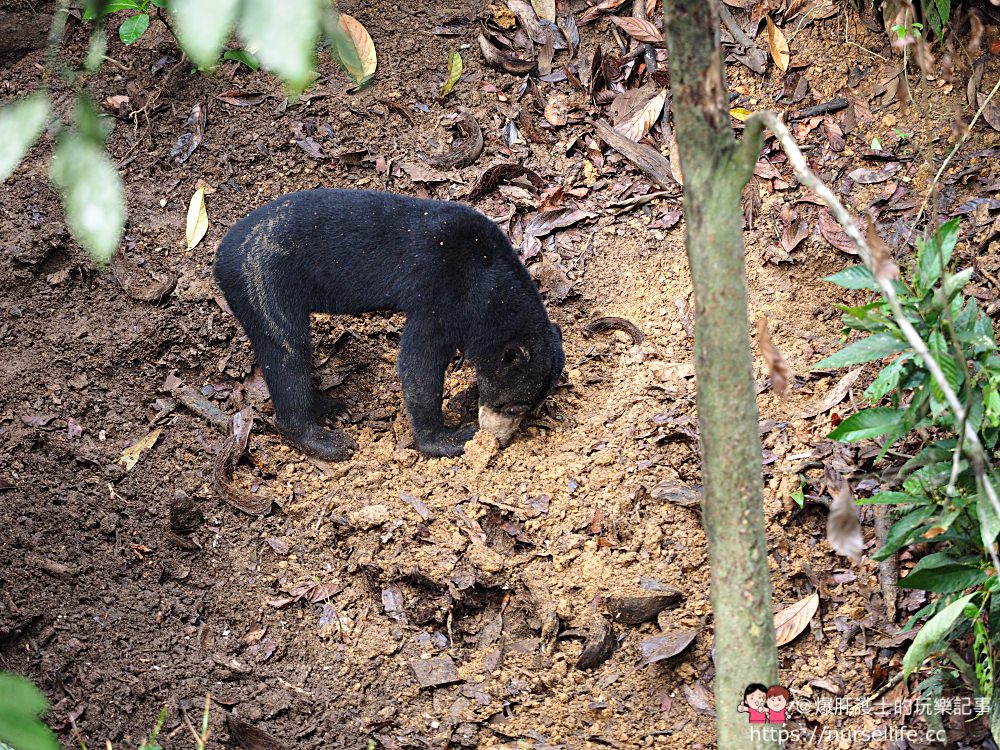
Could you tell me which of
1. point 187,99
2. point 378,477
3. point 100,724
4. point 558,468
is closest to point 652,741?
point 558,468

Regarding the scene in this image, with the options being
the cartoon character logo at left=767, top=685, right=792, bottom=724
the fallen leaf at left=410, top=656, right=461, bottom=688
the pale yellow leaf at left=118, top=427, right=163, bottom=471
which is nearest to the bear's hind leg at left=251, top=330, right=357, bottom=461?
the pale yellow leaf at left=118, top=427, right=163, bottom=471

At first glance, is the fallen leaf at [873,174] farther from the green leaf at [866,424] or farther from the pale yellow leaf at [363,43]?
the pale yellow leaf at [363,43]

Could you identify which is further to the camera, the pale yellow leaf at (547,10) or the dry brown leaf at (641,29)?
the pale yellow leaf at (547,10)

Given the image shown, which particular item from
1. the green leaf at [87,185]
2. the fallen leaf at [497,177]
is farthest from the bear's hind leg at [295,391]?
the green leaf at [87,185]

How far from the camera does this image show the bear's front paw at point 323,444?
550cm

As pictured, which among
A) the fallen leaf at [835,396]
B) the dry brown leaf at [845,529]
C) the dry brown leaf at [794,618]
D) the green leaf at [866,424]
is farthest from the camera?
the fallen leaf at [835,396]

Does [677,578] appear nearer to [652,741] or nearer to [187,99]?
[652,741]

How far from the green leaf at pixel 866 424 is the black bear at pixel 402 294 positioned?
7.29ft

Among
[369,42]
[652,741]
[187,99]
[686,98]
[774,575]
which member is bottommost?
[652,741]

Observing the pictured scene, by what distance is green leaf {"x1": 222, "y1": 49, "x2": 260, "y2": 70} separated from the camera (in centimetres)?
673

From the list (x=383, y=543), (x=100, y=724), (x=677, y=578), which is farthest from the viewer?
(x=383, y=543)

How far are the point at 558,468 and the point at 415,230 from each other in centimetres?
172

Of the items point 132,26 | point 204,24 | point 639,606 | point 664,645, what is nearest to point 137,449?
point 132,26

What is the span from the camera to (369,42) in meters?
6.77
